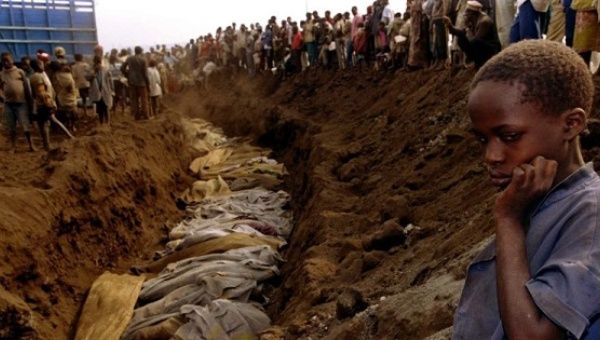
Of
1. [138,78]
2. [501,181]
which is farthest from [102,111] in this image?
[501,181]

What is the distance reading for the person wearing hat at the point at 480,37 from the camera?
785 centimetres

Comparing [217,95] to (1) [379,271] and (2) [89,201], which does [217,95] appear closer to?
(2) [89,201]

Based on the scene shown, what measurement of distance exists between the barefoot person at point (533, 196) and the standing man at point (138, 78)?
43.8 feet

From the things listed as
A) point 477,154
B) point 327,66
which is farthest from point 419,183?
point 327,66

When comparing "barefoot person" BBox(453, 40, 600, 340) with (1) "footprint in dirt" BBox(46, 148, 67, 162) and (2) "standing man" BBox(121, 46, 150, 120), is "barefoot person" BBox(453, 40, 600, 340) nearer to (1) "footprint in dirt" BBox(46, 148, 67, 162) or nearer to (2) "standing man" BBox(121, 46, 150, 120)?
(1) "footprint in dirt" BBox(46, 148, 67, 162)

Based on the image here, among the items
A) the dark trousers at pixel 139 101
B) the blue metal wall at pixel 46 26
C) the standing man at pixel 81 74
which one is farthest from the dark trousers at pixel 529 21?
the blue metal wall at pixel 46 26

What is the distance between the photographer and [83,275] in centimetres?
735

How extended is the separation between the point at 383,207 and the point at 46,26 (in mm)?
14475

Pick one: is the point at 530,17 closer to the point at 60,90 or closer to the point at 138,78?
the point at 60,90

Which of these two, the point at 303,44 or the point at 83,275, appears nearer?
the point at 83,275

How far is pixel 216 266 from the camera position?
6953 mm

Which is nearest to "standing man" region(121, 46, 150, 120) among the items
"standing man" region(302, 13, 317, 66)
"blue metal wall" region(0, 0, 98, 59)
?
"blue metal wall" region(0, 0, 98, 59)

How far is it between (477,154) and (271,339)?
10.9 ft

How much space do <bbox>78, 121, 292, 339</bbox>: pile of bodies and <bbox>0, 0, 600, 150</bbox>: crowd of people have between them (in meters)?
3.30
